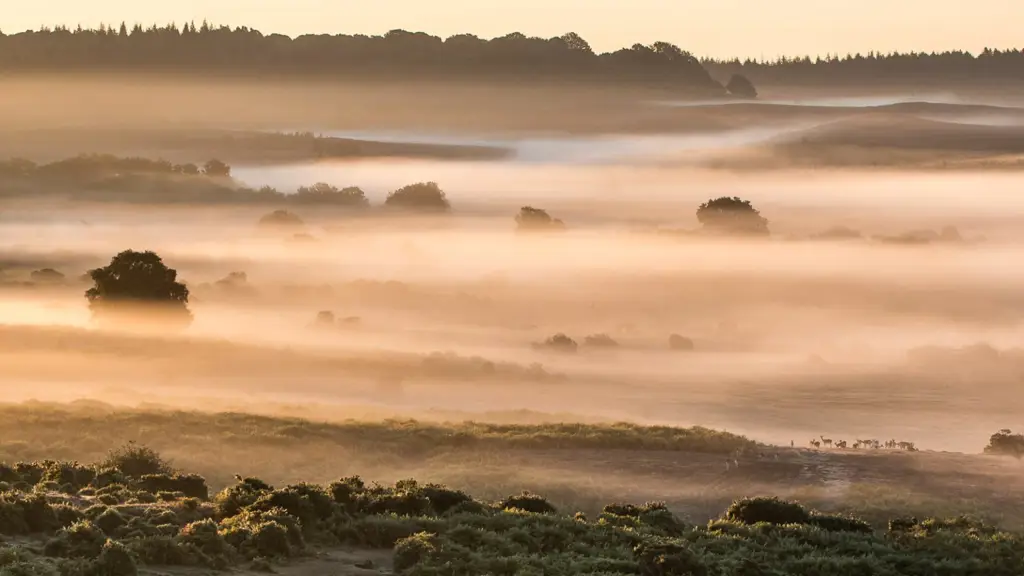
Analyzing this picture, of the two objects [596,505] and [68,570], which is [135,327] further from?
[68,570]

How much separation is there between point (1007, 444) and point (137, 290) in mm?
79903

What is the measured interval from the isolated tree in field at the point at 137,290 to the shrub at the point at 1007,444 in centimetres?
7657

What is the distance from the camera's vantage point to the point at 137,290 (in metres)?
148

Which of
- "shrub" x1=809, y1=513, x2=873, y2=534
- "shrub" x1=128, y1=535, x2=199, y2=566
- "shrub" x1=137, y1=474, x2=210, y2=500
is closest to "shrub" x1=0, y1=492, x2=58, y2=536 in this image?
"shrub" x1=128, y1=535, x2=199, y2=566

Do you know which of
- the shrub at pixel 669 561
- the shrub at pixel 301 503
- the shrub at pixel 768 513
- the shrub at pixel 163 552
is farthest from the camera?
the shrub at pixel 768 513

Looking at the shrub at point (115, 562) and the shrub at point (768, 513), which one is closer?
the shrub at point (115, 562)

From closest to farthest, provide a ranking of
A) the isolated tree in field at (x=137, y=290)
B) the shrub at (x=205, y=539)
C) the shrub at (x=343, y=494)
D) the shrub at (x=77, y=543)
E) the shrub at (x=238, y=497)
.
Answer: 1. the shrub at (x=77, y=543)
2. the shrub at (x=205, y=539)
3. the shrub at (x=238, y=497)
4. the shrub at (x=343, y=494)
5. the isolated tree in field at (x=137, y=290)

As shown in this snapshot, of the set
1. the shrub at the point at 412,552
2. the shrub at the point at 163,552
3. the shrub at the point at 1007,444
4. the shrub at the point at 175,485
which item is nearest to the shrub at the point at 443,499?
the shrub at the point at 412,552

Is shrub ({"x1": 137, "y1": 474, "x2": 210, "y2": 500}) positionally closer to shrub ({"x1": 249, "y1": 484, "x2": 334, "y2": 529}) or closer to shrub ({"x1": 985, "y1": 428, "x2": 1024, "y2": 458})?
shrub ({"x1": 249, "y1": 484, "x2": 334, "y2": 529})

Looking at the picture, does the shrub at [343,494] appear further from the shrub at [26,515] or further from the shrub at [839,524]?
the shrub at [839,524]

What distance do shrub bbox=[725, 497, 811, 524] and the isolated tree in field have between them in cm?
9393

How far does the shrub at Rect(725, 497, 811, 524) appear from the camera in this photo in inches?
2485

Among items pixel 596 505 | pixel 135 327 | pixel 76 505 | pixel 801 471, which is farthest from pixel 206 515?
pixel 135 327

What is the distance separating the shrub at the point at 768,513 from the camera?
6312 centimetres
